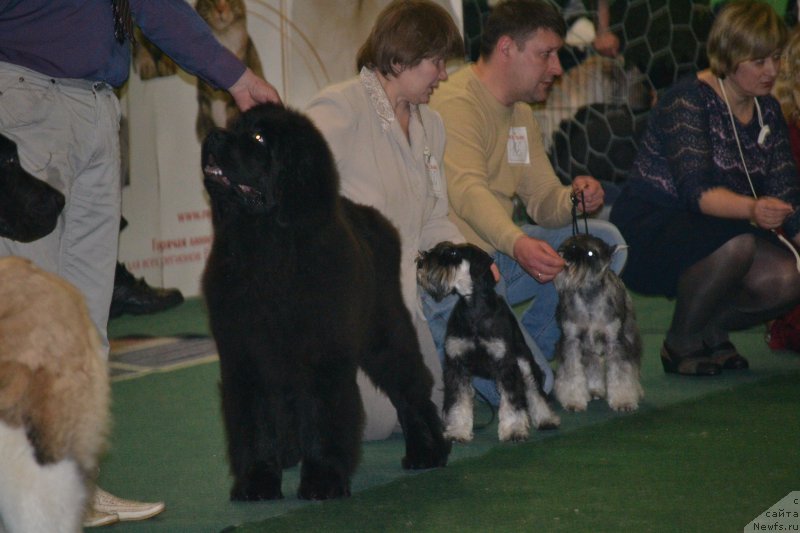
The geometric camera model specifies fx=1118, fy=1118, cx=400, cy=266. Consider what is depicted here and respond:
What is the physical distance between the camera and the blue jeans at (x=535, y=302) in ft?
16.1

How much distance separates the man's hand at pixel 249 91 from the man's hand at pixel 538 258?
1.39 meters

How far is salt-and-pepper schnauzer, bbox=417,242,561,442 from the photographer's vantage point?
4285mm

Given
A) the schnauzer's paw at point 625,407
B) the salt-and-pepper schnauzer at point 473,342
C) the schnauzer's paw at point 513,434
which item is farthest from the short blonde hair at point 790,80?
the schnauzer's paw at point 513,434

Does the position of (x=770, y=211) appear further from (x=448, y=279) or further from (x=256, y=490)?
(x=256, y=490)

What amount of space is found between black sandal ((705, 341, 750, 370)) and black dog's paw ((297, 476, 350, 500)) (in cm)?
256

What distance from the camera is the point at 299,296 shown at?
342 cm

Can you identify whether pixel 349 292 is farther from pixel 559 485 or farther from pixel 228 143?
pixel 559 485

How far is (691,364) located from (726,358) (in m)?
0.21

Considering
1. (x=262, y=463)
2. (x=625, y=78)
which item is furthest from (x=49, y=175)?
(x=625, y=78)

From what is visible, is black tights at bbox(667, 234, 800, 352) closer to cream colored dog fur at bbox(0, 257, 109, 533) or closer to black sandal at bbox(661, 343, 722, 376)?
black sandal at bbox(661, 343, 722, 376)

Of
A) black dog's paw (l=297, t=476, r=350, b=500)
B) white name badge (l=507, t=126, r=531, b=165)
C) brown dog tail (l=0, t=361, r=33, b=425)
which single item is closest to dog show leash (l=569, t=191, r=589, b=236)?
white name badge (l=507, t=126, r=531, b=165)

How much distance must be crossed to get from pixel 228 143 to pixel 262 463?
40.1 inches

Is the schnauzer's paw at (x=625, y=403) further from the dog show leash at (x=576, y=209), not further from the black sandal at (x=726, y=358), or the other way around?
the black sandal at (x=726, y=358)

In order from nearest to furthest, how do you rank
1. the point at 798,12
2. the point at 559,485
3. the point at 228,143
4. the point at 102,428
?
the point at 102,428, the point at 228,143, the point at 559,485, the point at 798,12
